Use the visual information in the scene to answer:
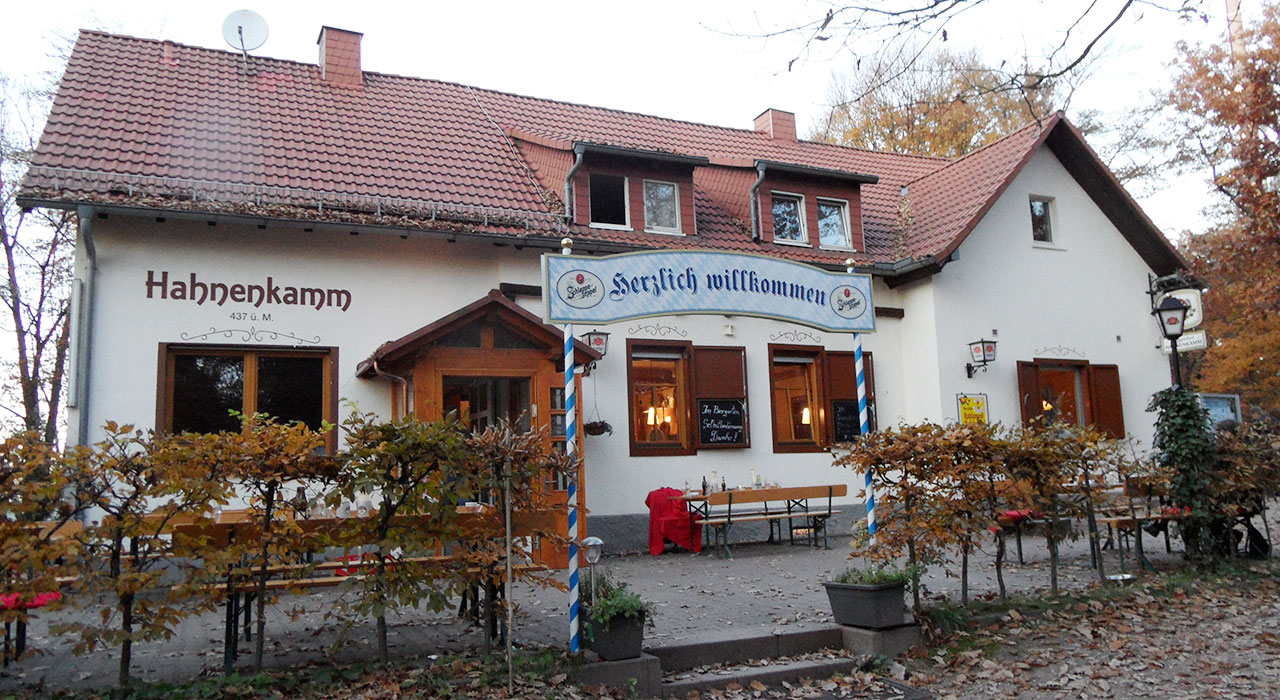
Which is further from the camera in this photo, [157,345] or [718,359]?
[718,359]

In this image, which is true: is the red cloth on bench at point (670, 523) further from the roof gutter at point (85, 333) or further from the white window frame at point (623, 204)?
the roof gutter at point (85, 333)

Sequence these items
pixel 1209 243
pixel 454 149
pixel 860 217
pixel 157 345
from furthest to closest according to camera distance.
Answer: pixel 1209 243 < pixel 860 217 < pixel 454 149 < pixel 157 345

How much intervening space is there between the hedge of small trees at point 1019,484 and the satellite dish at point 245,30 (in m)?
11.7

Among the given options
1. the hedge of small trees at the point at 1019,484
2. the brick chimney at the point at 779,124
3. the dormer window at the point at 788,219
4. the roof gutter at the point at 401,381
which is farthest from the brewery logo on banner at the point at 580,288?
the brick chimney at the point at 779,124

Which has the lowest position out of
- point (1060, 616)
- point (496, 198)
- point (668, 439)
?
point (1060, 616)

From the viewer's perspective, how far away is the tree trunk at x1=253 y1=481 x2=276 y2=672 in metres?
6.05

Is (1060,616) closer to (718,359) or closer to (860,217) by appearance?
(718,359)

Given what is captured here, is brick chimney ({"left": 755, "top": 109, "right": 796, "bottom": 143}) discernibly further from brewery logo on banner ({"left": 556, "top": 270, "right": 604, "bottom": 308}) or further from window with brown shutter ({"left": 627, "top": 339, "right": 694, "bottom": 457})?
brewery logo on banner ({"left": 556, "top": 270, "right": 604, "bottom": 308})

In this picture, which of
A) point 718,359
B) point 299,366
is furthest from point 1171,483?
point 299,366

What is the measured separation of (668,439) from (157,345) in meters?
6.65

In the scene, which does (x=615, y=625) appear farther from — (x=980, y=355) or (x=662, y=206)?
(x=980, y=355)

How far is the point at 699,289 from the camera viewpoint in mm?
7832

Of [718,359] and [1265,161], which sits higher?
[1265,161]

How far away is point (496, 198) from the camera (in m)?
13.4
